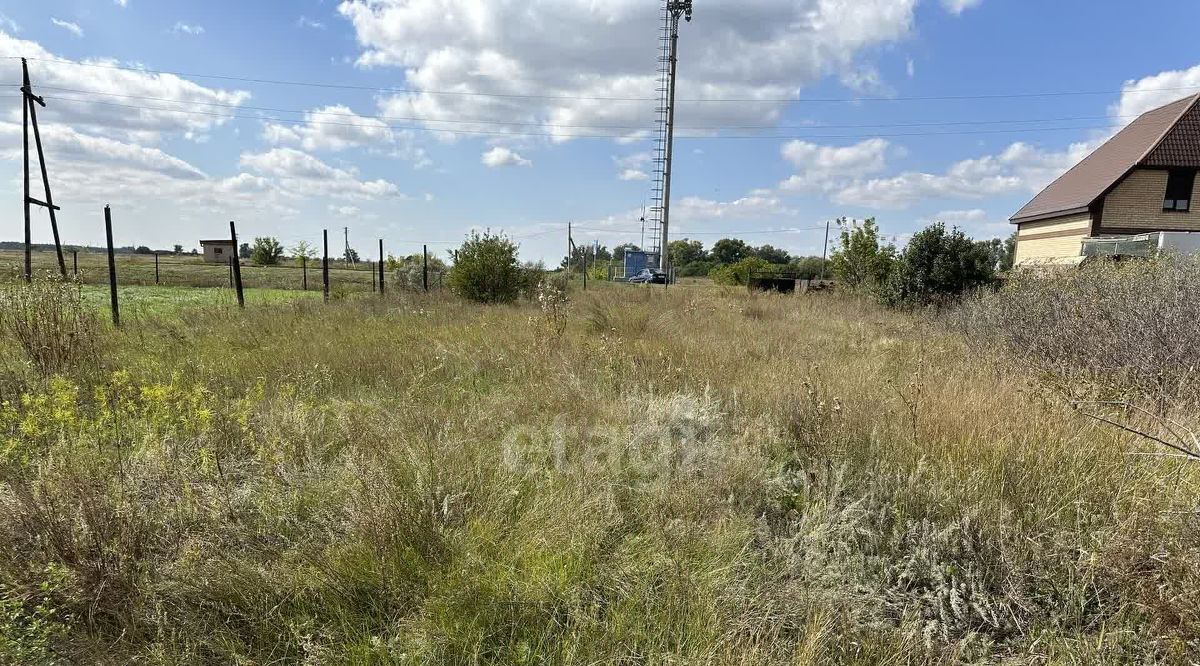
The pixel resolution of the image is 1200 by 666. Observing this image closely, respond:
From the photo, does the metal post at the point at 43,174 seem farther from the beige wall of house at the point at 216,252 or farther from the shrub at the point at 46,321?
the beige wall of house at the point at 216,252

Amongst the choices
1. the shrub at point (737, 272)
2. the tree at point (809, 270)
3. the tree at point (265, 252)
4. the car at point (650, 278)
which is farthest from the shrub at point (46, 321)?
the tree at point (265, 252)

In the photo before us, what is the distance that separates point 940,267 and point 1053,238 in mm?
20261

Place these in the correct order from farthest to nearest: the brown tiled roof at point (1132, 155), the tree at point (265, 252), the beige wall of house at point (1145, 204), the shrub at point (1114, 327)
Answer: the tree at point (265, 252)
the beige wall of house at point (1145, 204)
the brown tiled roof at point (1132, 155)
the shrub at point (1114, 327)

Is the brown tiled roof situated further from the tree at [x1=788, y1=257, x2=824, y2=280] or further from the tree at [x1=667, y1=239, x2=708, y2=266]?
the tree at [x1=667, y1=239, x2=708, y2=266]

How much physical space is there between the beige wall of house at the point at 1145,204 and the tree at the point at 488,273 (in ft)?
85.6

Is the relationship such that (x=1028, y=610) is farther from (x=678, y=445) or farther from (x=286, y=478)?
(x=286, y=478)

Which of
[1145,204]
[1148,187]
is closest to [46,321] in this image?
[1145,204]

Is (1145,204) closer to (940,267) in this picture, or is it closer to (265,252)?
(940,267)

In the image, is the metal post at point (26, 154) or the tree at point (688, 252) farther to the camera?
the tree at point (688, 252)

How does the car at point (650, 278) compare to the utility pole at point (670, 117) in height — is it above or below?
below

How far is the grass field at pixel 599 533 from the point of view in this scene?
1821mm

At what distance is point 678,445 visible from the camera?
11.0 feet

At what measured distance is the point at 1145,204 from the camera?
22.2 m

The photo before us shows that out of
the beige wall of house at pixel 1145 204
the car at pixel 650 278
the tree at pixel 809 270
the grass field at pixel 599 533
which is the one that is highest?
the beige wall of house at pixel 1145 204
